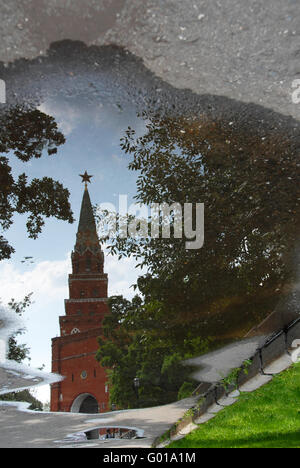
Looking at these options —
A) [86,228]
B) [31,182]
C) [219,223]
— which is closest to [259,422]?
[219,223]

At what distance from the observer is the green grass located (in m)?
2.85

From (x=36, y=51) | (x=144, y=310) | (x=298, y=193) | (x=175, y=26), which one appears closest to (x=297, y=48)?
(x=175, y=26)

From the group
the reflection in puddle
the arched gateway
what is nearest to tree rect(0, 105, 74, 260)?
the reflection in puddle

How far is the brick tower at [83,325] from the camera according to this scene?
1.69 meters

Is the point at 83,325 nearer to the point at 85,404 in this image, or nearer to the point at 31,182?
the point at 85,404

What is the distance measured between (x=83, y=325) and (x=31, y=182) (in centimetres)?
69

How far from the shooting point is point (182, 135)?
1.66m

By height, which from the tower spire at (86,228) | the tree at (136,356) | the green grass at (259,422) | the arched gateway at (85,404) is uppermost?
the tower spire at (86,228)

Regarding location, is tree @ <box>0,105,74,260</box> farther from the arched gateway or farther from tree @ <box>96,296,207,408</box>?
the arched gateway

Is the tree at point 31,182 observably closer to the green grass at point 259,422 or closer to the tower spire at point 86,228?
the tower spire at point 86,228

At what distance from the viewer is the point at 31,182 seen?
168 centimetres

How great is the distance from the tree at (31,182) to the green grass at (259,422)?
1608 mm

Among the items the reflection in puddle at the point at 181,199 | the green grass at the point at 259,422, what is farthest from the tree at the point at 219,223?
the green grass at the point at 259,422

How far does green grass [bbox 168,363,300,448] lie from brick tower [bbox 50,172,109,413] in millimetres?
863
